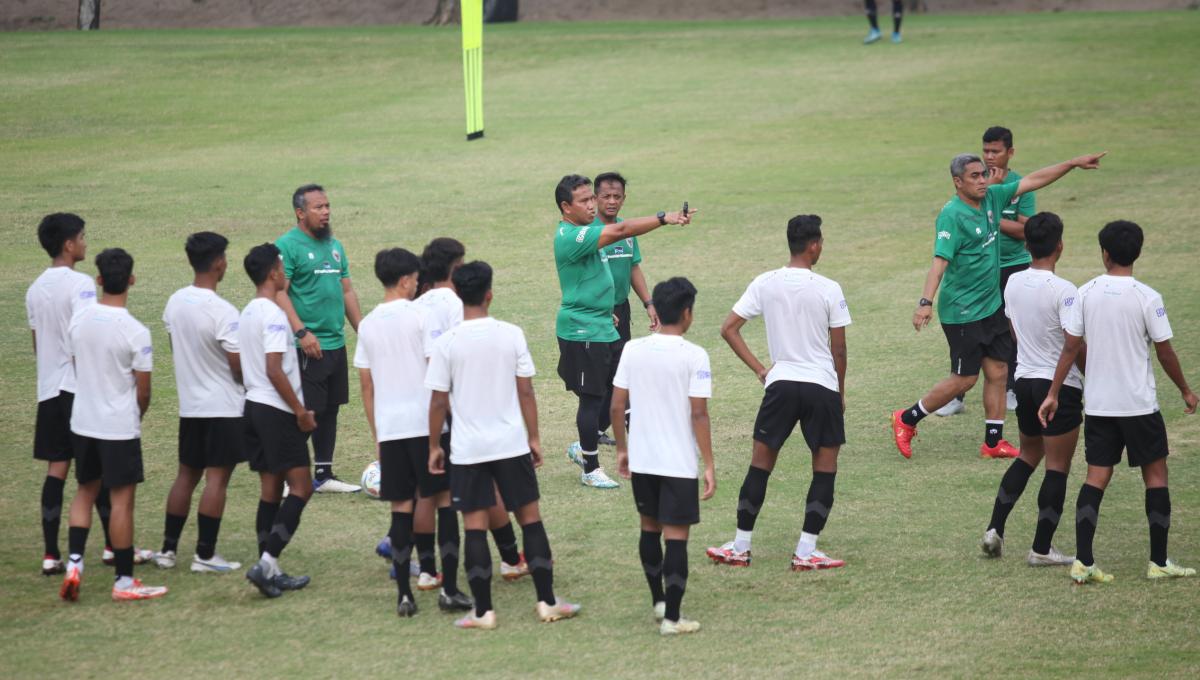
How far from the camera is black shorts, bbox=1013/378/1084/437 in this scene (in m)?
7.94

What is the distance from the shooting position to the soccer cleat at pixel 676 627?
702cm

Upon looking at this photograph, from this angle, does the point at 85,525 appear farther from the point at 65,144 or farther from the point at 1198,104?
the point at 1198,104

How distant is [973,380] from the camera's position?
35.3 ft

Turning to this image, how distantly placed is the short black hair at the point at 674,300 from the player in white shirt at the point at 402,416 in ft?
4.47

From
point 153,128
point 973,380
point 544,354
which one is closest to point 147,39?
point 153,128

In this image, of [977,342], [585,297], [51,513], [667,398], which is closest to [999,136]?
[977,342]

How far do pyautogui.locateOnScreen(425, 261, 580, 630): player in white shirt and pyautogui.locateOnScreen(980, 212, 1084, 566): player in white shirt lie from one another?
292 centimetres

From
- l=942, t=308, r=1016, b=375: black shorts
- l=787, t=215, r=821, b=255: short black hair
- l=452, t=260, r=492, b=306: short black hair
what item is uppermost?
l=787, t=215, r=821, b=255: short black hair

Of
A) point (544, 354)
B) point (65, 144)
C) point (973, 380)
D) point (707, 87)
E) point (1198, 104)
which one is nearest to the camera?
point (973, 380)

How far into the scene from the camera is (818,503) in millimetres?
7930

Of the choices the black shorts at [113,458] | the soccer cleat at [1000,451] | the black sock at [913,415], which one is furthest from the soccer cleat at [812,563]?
the black shorts at [113,458]

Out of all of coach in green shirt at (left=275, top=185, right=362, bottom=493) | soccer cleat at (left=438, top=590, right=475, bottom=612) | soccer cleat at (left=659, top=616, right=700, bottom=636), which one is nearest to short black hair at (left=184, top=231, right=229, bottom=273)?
coach in green shirt at (left=275, top=185, right=362, bottom=493)

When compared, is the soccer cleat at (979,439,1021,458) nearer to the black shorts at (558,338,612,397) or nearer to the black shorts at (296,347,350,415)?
the black shorts at (558,338,612,397)

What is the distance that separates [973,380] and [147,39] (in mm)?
28721
